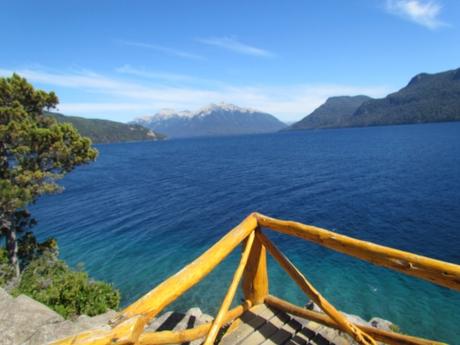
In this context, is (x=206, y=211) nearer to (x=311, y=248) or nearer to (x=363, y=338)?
(x=311, y=248)

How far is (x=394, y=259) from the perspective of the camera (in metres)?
3.17

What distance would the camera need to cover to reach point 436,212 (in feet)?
103

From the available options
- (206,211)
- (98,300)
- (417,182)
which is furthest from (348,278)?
(417,182)

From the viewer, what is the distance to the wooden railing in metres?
2.49

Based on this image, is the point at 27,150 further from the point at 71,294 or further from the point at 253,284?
the point at 253,284

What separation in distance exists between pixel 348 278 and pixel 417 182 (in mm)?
33686

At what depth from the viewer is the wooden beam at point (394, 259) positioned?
2830 mm

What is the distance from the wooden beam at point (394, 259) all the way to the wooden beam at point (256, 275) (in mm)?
1062

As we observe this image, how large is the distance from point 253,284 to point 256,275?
0.21m

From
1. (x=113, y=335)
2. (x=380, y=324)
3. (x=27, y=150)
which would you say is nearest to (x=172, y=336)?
(x=113, y=335)

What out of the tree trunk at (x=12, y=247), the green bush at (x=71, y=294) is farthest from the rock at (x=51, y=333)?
the tree trunk at (x=12, y=247)

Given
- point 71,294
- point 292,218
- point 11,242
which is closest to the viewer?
point 71,294

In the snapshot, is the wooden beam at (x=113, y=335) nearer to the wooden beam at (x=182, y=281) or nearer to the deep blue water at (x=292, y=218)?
the wooden beam at (x=182, y=281)

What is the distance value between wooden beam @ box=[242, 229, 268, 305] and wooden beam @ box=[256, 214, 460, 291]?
1.06m
